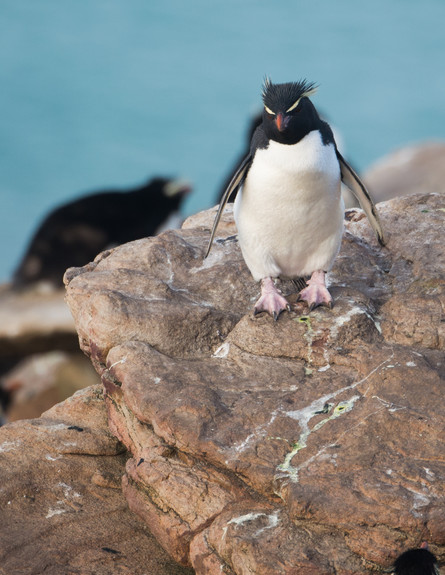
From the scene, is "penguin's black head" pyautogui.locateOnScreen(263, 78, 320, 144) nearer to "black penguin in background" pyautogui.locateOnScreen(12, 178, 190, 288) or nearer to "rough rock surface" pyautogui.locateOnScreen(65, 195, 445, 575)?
"rough rock surface" pyautogui.locateOnScreen(65, 195, 445, 575)

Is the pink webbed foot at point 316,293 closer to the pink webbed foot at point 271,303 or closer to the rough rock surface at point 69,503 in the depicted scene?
the pink webbed foot at point 271,303

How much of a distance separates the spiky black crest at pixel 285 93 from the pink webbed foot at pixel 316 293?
84 cm

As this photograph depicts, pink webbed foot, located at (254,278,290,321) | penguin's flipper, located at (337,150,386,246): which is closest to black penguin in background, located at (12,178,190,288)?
penguin's flipper, located at (337,150,386,246)

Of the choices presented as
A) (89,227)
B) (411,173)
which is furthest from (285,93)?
(411,173)

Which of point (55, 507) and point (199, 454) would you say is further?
point (55, 507)

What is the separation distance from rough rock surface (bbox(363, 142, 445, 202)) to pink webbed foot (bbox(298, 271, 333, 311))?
7268mm

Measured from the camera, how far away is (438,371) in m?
3.60

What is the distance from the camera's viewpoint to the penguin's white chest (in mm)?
3932

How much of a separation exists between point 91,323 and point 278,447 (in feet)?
3.86

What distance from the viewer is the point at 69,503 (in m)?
3.70

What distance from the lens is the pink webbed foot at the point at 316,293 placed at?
4.02 m

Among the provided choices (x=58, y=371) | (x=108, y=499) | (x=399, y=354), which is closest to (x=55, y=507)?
(x=108, y=499)

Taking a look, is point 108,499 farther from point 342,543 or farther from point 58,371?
point 58,371

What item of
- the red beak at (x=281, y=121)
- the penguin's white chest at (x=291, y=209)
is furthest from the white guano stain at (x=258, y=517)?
the red beak at (x=281, y=121)
